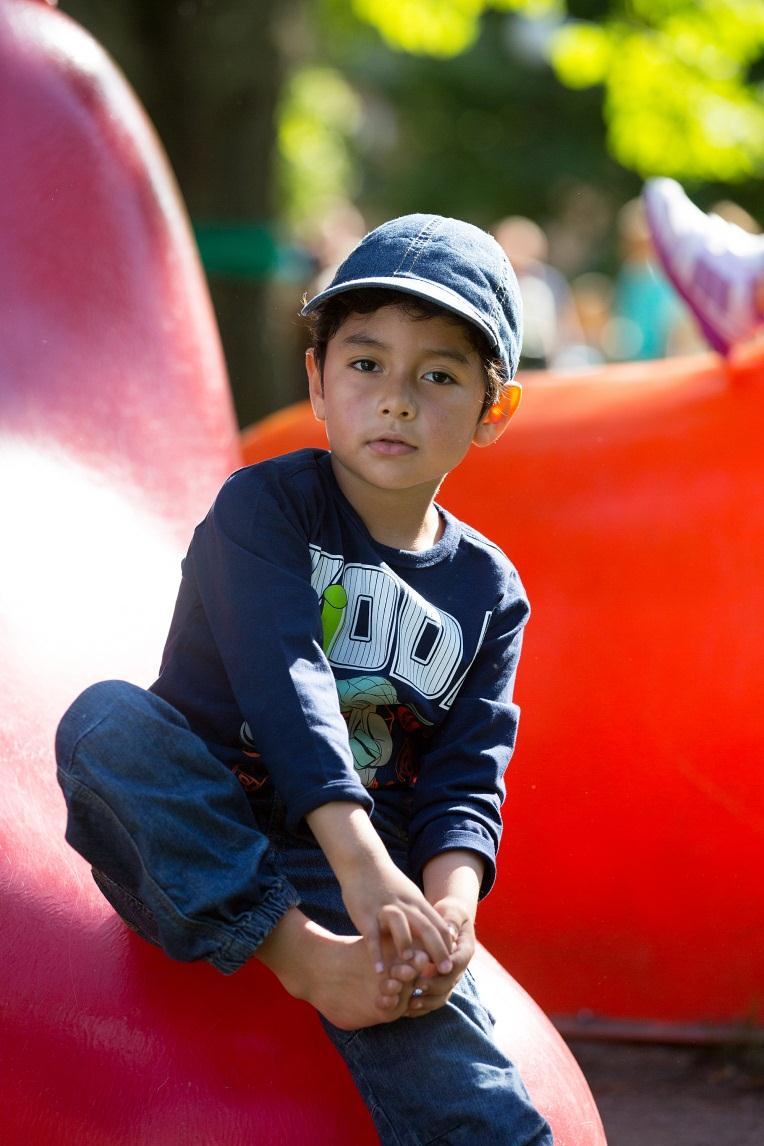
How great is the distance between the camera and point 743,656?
2832 millimetres

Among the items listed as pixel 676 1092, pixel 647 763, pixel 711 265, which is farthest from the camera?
pixel 711 265

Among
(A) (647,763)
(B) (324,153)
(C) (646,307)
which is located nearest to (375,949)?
(A) (647,763)

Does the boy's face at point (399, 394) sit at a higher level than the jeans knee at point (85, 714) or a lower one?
higher

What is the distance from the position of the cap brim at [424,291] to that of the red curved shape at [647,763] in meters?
1.03

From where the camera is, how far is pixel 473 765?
2.04m

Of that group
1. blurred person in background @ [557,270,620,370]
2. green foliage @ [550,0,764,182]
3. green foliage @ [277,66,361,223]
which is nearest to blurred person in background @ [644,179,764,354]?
blurred person in background @ [557,270,620,370]

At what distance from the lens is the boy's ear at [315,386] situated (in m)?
2.12

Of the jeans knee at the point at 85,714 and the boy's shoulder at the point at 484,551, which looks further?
the boy's shoulder at the point at 484,551

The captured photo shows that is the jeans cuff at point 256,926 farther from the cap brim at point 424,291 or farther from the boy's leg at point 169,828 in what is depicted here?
the cap brim at point 424,291

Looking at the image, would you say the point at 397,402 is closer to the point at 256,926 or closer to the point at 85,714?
the point at 85,714

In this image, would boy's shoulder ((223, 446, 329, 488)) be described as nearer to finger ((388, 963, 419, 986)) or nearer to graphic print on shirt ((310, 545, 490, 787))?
graphic print on shirt ((310, 545, 490, 787))

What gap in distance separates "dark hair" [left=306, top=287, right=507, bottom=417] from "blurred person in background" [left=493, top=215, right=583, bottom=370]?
4.45 meters

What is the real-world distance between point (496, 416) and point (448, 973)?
0.74m

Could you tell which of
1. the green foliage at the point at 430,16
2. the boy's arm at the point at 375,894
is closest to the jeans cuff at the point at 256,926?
the boy's arm at the point at 375,894
